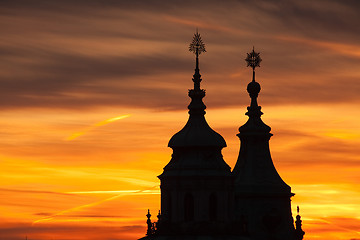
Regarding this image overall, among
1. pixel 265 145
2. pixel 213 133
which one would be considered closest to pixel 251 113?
pixel 265 145

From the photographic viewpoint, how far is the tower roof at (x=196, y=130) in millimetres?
180750

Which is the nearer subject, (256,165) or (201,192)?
(201,192)

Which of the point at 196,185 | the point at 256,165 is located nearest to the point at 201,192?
the point at 196,185

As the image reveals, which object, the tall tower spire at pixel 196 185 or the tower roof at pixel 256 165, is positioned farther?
the tower roof at pixel 256 165

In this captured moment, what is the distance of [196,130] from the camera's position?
182375 millimetres

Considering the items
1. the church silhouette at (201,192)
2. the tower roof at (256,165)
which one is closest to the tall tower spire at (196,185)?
the church silhouette at (201,192)

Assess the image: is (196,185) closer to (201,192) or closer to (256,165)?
(201,192)

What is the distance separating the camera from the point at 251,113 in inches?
7825

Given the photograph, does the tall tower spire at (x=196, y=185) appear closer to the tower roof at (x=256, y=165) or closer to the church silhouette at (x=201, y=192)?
the church silhouette at (x=201, y=192)

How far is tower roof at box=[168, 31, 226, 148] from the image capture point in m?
181

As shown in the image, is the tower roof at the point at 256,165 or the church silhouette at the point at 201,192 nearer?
the church silhouette at the point at 201,192

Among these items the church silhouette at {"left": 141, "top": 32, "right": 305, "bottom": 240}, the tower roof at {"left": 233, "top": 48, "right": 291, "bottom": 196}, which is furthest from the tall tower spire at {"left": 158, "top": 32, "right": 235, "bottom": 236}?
the tower roof at {"left": 233, "top": 48, "right": 291, "bottom": 196}

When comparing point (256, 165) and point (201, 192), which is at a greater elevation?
point (256, 165)

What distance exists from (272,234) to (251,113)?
1624 cm
